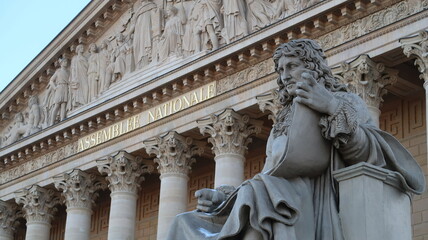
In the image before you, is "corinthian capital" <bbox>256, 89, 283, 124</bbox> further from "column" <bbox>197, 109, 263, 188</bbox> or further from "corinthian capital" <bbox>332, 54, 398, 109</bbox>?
"corinthian capital" <bbox>332, 54, 398, 109</bbox>

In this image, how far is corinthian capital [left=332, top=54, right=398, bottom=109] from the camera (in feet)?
68.3

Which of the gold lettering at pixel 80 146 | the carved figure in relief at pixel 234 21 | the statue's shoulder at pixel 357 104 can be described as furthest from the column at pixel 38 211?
the statue's shoulder at pixel 357 104

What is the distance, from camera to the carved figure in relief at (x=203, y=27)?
2564 centimetres

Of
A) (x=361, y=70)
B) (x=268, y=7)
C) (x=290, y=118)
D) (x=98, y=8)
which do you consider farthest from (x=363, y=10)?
(x=290, y=118)

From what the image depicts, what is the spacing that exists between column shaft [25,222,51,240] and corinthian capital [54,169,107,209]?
1717 millimetres

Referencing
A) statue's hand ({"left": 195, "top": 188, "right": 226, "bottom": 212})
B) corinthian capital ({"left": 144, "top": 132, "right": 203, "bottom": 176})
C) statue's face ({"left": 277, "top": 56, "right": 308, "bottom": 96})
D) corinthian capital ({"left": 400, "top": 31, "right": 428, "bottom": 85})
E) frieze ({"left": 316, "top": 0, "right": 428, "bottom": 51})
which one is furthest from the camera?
corinthian capital ({"left": 144, "top": 132, "right": 203, "bottom": 176})

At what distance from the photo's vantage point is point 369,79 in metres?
20.9

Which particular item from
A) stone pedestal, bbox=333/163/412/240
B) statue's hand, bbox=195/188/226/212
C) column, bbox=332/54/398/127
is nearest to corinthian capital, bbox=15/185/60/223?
column, bbox=332/54/398/127

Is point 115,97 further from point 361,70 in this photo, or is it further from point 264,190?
point 264,190

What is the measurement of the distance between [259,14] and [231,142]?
3.24 m

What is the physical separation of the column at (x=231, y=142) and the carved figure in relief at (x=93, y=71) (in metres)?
6.53

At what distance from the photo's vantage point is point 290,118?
6.26 meters

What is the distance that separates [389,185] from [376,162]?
18 cm

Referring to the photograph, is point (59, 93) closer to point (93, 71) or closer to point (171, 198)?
point (93, 71)
